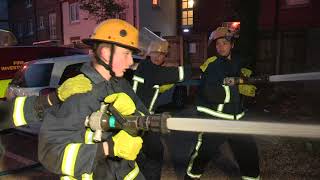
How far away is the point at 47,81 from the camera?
6957mm

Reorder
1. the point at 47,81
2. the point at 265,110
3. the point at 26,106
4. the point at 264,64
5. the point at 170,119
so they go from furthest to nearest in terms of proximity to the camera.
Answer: the point at 264,64 → the point at 265,110 → the point at 47,81 → the point at 26,106 → the point at 170,119

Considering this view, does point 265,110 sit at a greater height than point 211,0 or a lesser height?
lesser

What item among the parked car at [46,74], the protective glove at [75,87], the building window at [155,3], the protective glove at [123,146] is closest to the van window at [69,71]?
Answer: the parked car at [46,74]

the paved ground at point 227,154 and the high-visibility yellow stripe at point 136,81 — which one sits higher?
the high-visibility yellow stripe at point 136,81

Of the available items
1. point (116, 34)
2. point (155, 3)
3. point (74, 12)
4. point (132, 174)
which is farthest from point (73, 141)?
point (74, 12)

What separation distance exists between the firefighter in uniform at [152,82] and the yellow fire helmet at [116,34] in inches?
63.7

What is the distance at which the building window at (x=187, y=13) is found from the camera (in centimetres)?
2245

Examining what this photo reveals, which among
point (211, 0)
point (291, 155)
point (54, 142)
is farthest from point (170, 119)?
point (211, 0)

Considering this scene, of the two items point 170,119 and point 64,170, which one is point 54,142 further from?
point 170,119

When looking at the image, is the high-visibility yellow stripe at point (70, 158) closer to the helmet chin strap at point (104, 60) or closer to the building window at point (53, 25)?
the helmet chin strap at point (104, 60)

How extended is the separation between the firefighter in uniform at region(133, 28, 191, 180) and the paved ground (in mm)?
937

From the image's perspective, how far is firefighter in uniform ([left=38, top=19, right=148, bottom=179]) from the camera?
224cm

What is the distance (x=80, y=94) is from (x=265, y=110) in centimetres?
665

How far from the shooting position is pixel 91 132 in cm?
239
